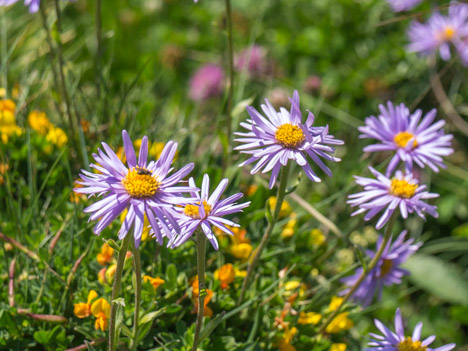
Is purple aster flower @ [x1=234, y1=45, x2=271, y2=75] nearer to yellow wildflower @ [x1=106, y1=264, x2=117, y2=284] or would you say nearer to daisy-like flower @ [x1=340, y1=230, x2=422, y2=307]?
daisy-like flower @ [x1=340, y1=230, x2=422, y2=307]

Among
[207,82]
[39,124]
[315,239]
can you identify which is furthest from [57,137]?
[207,82]

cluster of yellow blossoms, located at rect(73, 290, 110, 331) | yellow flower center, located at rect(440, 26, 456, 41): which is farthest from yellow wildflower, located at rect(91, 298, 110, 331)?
yellow flower center, located at rect(440, 26, 456, 41)

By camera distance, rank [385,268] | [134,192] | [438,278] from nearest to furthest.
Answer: [134,192] < [385,268] < [438,278]

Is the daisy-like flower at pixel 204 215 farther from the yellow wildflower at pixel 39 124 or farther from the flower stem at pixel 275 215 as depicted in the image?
the yellow wildflower at pixel 39 124

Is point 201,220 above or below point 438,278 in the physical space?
below

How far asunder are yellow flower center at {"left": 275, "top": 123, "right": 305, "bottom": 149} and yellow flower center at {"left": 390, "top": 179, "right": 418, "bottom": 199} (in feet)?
0.99

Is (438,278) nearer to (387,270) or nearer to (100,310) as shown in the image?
(387,270)

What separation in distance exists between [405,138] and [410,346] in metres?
0.58

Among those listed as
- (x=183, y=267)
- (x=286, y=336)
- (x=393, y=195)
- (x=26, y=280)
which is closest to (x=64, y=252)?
(x=26, y=280)

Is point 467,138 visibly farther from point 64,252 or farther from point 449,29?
point 64,252

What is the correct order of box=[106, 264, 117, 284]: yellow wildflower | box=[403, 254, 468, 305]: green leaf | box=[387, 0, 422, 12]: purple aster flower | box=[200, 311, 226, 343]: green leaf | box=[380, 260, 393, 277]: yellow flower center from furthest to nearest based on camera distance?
1. box=[387, 0, 422, 12]: purple aster flower
2. box=[403, 254, 468, 305]: green leaf
3. box=[380, 260, 393, 277]: yellow flower center
4. box=[106, 264, 117, 284]: yellow wildflower
5. box=[200, 311, 226, 343]: green leaf

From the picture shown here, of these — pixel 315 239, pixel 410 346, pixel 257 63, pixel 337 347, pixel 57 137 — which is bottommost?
pixel 410 346

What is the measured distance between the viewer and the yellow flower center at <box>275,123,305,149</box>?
4.15 feet

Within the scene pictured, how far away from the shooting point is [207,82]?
333 cm
